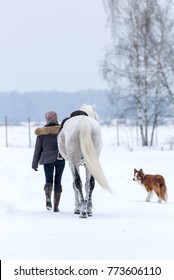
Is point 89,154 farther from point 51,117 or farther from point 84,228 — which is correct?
point 84,228

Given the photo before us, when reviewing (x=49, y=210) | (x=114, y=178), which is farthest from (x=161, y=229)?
(x=114, y=178)

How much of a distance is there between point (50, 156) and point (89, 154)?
127cm

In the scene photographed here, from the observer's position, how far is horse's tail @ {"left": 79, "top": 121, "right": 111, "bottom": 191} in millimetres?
10328

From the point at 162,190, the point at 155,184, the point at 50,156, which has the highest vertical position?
the point at 50,156

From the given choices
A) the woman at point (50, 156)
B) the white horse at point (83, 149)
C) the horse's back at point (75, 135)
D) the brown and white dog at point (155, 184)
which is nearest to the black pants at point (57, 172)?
the woman at point (50, 156)

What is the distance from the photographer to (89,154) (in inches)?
408

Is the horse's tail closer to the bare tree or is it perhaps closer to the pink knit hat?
the pink knit hat

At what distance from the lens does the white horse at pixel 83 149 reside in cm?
1034

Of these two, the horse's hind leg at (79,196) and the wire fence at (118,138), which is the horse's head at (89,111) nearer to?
the horse's hind leg at (79,196)

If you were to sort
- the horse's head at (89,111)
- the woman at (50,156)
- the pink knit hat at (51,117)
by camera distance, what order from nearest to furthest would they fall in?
1. the woman at (50,156)
2. the horse's head at (89,111)
3. the pink knit hat at (51,117)

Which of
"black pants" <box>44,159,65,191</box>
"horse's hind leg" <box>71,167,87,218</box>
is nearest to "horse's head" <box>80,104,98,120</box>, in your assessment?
"black pants" <box>44,159,65,191</box>

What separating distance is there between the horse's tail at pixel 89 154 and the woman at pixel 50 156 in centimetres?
111

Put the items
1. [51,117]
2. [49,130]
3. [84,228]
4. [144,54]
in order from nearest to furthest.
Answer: [84,228] → [49,130] → [51,117] → [144,54]

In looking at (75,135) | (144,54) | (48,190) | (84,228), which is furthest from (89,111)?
(144,54)
